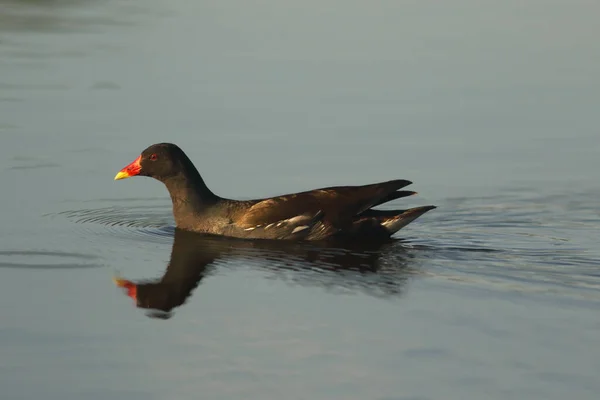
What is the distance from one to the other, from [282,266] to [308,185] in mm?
2693

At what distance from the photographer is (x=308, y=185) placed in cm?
1271

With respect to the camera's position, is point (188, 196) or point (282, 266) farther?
point (188, 196)

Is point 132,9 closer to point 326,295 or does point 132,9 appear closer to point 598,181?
point 598,181

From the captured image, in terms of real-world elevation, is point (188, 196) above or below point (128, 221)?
above

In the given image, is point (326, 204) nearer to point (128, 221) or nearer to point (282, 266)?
point (282, 266)

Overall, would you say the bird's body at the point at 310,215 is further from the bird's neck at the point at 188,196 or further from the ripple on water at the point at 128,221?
the ripple on water at the point at 128,221

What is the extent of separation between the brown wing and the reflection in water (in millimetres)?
240

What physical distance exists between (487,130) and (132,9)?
10.1 m

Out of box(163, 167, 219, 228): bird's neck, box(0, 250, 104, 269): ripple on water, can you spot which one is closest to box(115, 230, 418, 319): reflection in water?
box(163, 167, 219, 228): bird's neck

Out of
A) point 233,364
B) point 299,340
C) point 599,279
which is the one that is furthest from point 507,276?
point 233,364

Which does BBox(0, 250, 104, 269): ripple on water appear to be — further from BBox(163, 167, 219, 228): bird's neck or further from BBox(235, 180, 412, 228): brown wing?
BBox(235, 180, 412, 228): brown wing

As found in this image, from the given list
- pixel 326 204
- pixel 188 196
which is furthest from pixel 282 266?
pixel 188 196

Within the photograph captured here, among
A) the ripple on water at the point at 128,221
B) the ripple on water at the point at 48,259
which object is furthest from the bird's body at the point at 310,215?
the ripple on water at the point at 48,259

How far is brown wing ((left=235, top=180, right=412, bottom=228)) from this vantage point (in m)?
11.3
